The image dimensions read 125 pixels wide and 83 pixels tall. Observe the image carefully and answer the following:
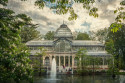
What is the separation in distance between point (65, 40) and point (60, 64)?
6.77m

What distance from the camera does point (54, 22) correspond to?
173 feet

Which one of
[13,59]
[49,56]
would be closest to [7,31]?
[13,59]

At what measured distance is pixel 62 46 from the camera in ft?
129

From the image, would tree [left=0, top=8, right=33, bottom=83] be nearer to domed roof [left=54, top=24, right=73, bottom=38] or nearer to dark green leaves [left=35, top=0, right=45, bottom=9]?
dark green leaves [left=35, top=0, right=45, bottom=9]

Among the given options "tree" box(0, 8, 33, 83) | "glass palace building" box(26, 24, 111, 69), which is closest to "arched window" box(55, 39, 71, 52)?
"glass palace building" box(26, 24, 111, 69)

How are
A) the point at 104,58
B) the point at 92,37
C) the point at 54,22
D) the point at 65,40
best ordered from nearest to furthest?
the point at 104,58
the point at 65,40
the point at 54,22
the point at 92,37

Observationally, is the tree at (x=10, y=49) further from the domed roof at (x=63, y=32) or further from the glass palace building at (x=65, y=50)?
the domed roof at (x=63, y=32)

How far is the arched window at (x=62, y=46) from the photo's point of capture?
128 ft

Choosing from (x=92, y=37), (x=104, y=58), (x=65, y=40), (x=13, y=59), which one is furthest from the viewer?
(x=92, y=37)

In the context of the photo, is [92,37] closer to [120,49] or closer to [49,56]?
[120,49]

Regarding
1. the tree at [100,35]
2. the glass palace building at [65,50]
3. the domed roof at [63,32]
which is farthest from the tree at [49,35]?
the glass palace building at [65,50]

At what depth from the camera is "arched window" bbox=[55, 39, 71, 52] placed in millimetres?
39003

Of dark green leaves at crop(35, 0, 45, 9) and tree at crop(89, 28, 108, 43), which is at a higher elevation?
tree at crop(89, 28, 108, 43)

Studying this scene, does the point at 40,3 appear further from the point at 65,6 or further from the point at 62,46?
the point at 62,46
